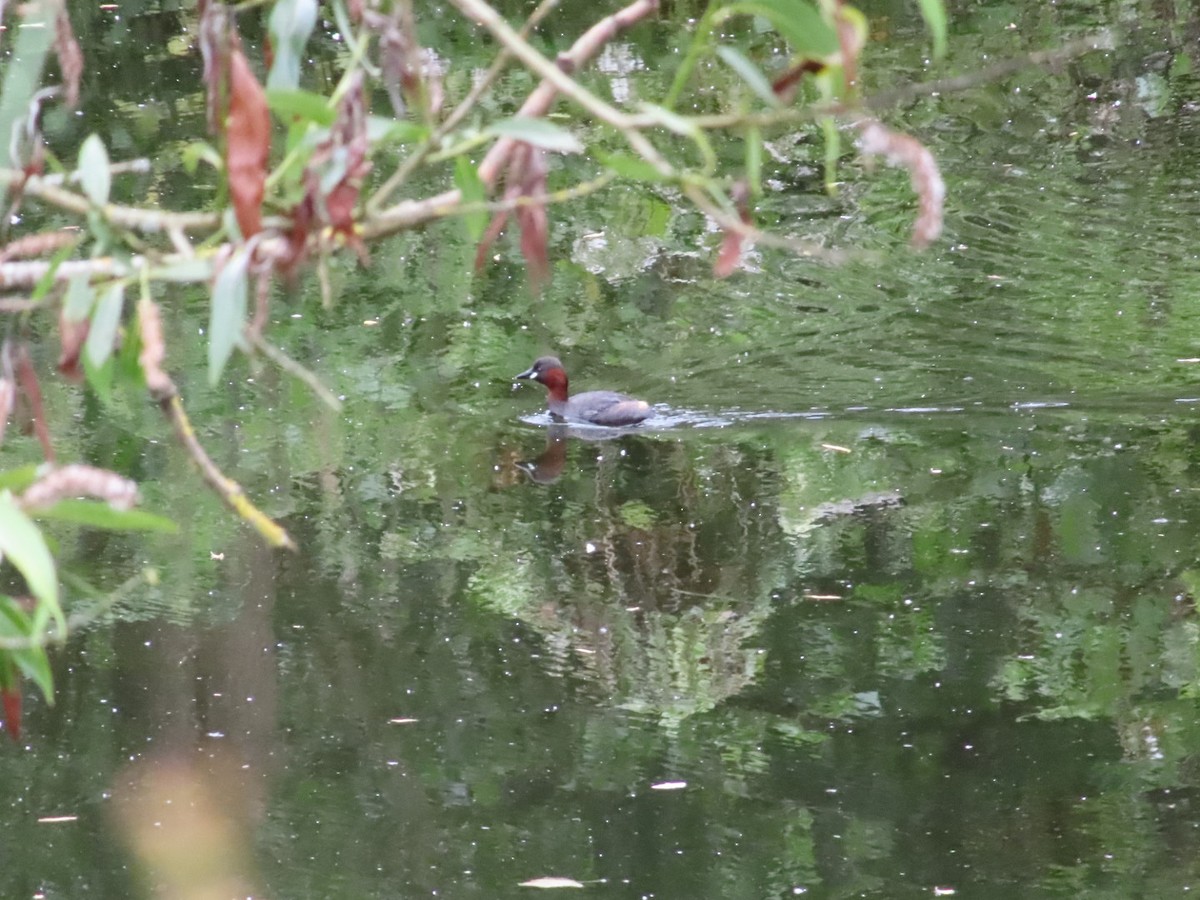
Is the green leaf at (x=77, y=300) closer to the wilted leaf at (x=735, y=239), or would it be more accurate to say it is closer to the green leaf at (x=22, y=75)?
the green leaf at (x=22, y=75)

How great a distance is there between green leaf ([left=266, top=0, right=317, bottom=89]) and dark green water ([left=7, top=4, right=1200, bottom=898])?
1.97 feet

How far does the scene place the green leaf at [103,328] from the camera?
59.8 inches

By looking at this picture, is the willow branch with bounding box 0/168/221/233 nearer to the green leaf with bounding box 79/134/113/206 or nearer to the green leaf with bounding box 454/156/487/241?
the green leaf with bounding box 79/134/113/206

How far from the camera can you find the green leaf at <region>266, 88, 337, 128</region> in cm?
148

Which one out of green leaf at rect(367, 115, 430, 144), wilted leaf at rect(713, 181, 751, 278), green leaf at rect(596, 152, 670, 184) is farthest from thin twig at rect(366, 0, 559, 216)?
wilted leaf at rect(713, 181, 751, 278)

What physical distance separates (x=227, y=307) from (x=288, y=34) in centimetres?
34

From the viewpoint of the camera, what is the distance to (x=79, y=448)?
7.54 meters

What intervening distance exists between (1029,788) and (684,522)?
2.23m

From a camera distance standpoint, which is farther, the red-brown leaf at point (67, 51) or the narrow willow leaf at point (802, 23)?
the red-brown leaf at point (67, 51)

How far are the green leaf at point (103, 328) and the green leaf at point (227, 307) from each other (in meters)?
0.13

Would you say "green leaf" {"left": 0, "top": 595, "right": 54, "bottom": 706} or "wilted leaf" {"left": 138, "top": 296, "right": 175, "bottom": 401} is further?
"green leaf" {"left": 0, "top": 595, "right": 54, "bottom": 706}

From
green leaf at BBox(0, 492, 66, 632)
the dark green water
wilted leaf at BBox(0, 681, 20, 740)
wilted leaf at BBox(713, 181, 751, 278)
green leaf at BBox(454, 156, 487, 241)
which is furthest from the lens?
the dark green water

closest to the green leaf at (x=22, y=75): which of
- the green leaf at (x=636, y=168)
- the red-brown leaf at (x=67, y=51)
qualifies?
the red-brown leaf at (x=67, y=51)

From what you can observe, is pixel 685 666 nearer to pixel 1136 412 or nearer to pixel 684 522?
pixel 684 522
